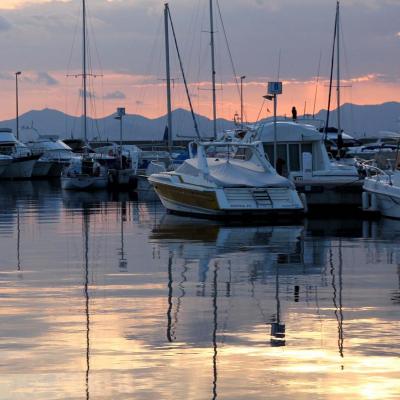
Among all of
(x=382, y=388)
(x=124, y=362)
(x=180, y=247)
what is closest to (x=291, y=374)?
(x=382, y=388)

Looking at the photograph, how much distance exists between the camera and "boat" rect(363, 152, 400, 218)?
31.0m

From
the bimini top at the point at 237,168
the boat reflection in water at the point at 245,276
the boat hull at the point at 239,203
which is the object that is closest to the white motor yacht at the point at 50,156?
the bimini top at the point at 237,168

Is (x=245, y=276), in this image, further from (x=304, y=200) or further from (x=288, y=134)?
(x=288, y=134)

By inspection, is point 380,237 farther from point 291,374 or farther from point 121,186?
point 121,186

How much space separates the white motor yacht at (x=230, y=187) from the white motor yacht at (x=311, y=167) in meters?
2.27

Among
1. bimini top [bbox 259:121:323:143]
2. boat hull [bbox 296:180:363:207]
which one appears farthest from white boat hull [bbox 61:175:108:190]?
boat hull [bbox 296:180:363:207]

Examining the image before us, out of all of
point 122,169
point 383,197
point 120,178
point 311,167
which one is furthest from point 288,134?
point 122,169

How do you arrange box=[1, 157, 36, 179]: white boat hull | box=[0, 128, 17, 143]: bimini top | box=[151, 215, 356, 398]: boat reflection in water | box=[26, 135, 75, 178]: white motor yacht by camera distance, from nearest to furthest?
box=[151, 215, 356, 398]: boat reflection in water → box=[1, 157, 36, 179]: white boat hull → box=[26, 135, 75, 178]: white motor yacht → box=[0, 128, 17, 143]: bimini top

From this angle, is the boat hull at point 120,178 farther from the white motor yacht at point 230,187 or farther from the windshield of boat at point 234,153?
the white motor yacht at point 230,187

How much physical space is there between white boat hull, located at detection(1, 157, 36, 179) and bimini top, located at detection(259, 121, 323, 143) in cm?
4197

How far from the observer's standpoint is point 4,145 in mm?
85750

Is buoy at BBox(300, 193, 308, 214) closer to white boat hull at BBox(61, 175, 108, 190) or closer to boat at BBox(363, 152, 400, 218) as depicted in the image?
boat at BBox(363, 152, 400, 218)

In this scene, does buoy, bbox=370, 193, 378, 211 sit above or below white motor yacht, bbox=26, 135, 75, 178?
below

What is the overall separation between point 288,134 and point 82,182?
20.8 meters
